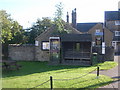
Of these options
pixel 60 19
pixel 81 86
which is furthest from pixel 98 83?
pixel 60 19

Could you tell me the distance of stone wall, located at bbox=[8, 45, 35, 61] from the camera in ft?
75.9

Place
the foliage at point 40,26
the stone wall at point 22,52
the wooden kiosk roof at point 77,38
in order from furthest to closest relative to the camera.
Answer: the foliage at point 40,26
the stone wall at point 22,52
the wooden kiosk roof at point 77,38

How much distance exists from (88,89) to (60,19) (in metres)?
13.8

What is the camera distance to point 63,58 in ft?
67.9

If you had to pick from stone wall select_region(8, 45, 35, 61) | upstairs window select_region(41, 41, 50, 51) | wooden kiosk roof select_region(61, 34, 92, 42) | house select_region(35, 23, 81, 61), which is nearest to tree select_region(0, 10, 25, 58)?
stone wall select_region(8, 45, 35, 61)

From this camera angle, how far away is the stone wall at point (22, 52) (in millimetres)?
23125

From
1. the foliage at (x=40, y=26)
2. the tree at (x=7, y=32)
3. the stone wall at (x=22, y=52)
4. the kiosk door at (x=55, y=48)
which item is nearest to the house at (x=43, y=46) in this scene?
the stone wall at (x=22, y=52)

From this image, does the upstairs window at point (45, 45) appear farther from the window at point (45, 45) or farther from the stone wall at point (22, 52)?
the stone wall at point (22, 52)

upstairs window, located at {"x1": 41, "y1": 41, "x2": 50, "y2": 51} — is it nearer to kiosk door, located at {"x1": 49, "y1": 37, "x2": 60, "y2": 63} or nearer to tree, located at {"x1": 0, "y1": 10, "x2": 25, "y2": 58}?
kiosk door, located at {"x1": 49, "y1": 37, "x2": 60, "y2": 63}

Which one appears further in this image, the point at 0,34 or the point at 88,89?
the point at 0,34

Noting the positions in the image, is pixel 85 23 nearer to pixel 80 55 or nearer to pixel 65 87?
pixel 80 55

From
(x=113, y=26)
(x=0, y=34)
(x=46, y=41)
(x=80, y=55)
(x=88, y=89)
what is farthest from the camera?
(x=113, y=26)

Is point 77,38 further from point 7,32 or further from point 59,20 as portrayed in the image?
point 7,32

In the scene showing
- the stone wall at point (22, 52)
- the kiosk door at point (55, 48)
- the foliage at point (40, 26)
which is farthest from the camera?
the foliage at point (40, 26)
